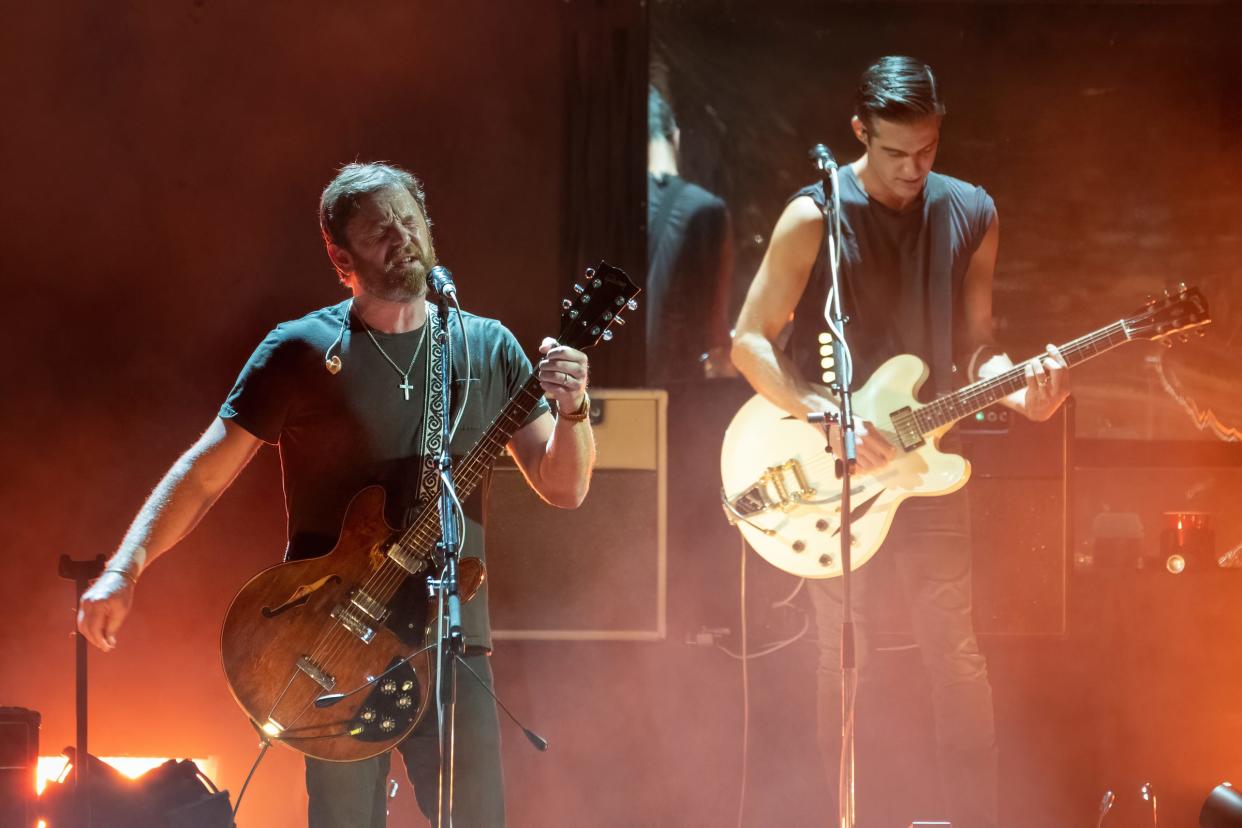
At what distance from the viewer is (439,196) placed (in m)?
4.40

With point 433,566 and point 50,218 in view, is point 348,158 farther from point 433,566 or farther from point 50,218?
point 433,566

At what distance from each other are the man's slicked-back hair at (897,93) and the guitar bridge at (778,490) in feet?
3.55

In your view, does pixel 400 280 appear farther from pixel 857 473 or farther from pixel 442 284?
pixel 857 473

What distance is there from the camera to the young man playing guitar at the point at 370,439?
2.52 metres

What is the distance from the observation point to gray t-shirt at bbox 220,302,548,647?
8.41ft

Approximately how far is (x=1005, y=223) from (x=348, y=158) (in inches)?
94.4

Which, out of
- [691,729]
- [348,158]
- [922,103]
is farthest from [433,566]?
[348,158]

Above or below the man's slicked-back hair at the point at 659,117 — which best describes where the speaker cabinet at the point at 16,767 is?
below

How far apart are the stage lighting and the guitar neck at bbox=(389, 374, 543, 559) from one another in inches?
71.8

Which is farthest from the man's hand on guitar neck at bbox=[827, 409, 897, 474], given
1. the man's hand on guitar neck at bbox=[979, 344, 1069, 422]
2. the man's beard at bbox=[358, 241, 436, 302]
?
the man's beard at bbox=[358, 241, 436, 302]

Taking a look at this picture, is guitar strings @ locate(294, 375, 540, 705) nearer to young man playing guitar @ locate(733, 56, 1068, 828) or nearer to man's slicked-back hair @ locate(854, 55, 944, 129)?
young man playing guitar @ locate(733, 56, 1068, 828)

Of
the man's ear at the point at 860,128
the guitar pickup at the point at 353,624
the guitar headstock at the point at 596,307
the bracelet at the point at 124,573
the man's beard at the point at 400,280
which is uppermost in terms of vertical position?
the man's ear at the point at 860,128

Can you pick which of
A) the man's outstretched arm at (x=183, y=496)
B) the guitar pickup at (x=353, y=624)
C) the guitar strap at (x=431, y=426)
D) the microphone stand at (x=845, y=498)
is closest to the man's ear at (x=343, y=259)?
the guitar strap at (x=431, y=426)

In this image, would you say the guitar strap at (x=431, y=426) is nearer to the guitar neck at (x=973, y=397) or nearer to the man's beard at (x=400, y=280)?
the man's beard at (x=400, y=280)
